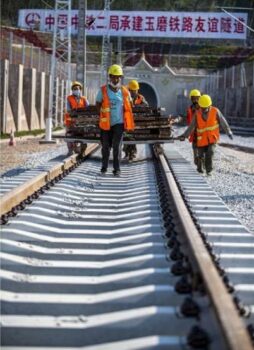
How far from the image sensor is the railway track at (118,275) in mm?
3271

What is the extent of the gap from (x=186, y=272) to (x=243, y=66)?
141ft

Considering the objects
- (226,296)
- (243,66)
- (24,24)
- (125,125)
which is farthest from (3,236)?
(24,24)

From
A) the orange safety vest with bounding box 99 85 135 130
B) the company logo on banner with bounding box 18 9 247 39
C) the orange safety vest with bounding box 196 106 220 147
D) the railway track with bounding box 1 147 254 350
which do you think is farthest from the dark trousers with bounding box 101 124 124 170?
the company logo on banner with bounding box 18 9 247 39

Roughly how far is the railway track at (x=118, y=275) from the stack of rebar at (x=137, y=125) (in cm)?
616

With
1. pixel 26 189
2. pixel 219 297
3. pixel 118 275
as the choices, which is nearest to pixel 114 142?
pixel 26 189

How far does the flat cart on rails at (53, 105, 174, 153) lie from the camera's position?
13555 mm

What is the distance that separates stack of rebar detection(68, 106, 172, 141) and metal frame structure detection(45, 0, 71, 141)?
937cm

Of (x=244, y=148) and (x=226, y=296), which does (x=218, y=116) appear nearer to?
(x=226, y=296)

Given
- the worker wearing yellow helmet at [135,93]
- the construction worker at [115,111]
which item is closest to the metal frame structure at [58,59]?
the worker wearing yellow helmet at [135,93]

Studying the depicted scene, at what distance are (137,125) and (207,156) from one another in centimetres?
200

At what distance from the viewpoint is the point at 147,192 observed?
8.20 metres

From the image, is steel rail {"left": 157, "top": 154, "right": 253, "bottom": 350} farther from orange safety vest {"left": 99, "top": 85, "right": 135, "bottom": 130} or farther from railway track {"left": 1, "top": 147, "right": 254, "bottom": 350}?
orange safety vest {"left": 99, "top": 85, "right": 135, "bottom": 130}

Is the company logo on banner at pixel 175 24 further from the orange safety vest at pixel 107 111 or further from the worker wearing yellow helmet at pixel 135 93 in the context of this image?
the orange safety vest at pixel 107 111

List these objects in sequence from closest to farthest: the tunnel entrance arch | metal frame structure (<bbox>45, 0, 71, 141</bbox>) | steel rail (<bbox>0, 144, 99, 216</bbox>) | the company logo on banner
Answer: steel rail (<bbox>0, 144, 99, 216</bbox>) < metal frame structure (<bbox>45, 0, 71, 141</bbox>) < the company logo on banner < the tunnel entrance arch
